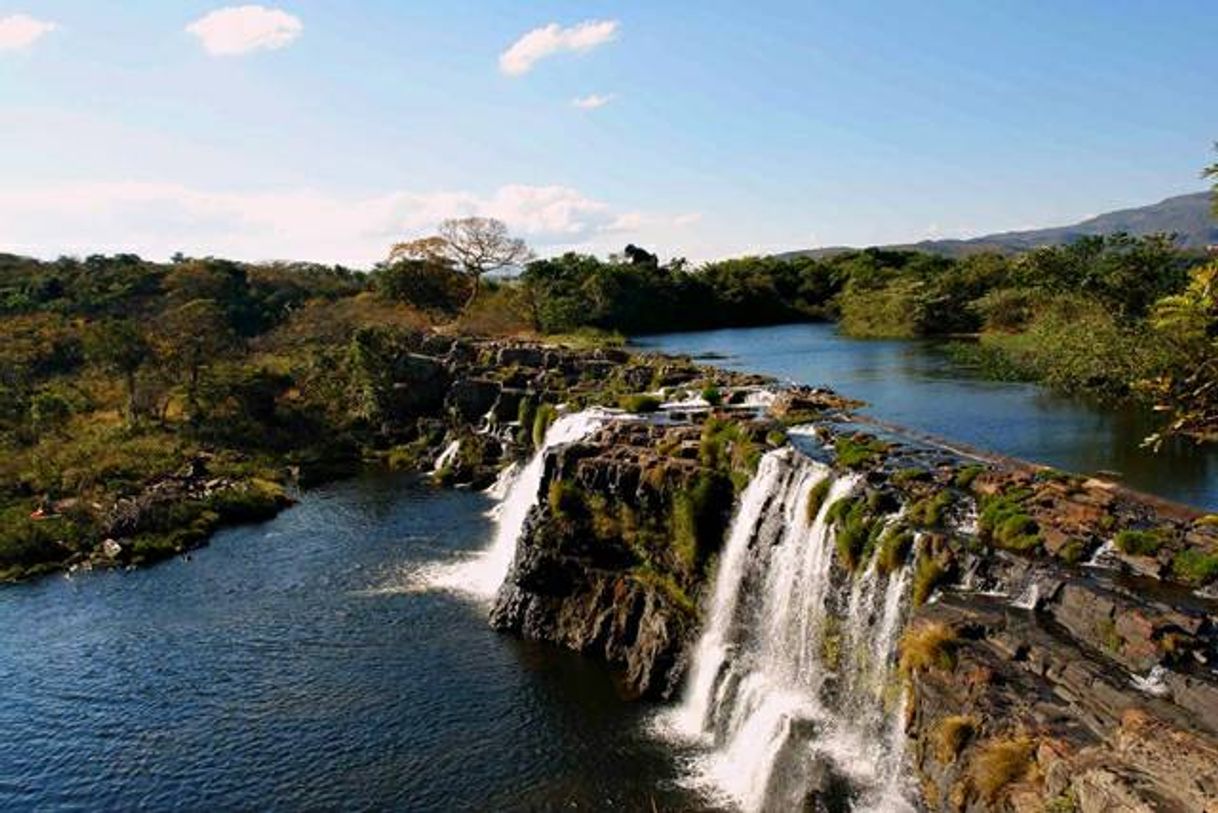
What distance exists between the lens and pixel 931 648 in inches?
870

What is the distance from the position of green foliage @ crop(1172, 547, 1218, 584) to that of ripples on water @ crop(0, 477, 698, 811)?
15.2 metres

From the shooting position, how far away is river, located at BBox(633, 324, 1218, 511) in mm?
40906

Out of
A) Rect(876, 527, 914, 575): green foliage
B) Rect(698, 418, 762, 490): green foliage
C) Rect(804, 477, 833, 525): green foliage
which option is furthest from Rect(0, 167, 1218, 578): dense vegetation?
Rect(698, 418, 762, 490): green foliage

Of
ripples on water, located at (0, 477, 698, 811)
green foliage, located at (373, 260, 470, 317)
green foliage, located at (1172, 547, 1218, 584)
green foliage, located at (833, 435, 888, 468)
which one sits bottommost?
ripples on water, located at (0, 477, 698, 811)

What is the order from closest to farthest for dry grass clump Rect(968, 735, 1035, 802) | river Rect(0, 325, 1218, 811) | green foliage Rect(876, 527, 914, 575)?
dry grass clump Rect(968, 735, 1035, 802), green foliage Rect(876, 527, 914, 575), river Rect(0, 325, 1218, 811)

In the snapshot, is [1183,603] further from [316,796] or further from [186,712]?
[186,712]

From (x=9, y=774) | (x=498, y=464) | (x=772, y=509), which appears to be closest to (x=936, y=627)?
(x=772, y=509)

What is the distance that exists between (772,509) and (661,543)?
19.3 feet

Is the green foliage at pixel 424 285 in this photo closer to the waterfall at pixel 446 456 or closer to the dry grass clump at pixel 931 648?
the waterfall at pixel 446 456

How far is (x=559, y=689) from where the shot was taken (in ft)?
111

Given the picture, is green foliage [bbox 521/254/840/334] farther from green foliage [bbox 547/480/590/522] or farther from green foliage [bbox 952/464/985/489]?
green foliage [bbox 952/464/985/489]

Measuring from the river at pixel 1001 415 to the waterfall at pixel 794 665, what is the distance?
14.5 meters

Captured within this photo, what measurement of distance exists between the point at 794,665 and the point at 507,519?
79.5ft

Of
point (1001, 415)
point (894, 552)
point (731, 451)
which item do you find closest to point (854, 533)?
point (894, 552)
